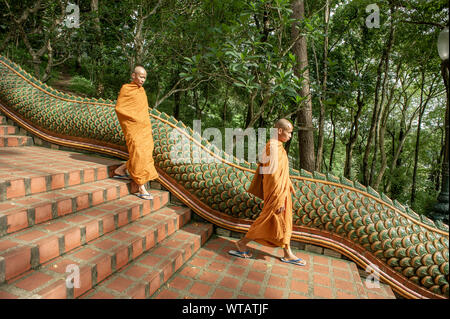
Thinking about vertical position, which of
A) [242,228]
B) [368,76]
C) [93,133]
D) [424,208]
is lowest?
[424,208]

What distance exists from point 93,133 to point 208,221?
266cm

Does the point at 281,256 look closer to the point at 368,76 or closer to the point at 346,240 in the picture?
the point at 346,240

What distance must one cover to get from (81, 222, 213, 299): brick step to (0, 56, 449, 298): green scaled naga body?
0.71 meters

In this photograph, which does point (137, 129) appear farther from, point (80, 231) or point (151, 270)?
point (151, 270)

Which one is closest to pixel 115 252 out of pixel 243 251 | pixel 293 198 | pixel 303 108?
pixel 243 251

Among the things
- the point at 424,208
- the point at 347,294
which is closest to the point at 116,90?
the point at 347,294

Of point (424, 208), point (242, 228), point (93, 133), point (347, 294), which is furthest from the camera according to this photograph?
point (424, 208)

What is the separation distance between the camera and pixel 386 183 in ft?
46.5

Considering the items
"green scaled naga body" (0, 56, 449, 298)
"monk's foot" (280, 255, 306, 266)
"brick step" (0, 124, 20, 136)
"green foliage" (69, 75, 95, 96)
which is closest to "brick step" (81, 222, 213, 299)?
"green scaled naga body" (0, 56, 449, 298)

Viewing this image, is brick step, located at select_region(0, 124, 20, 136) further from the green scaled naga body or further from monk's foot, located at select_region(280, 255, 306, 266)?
monk's foot, located at select_region(280, 255, 306, 266)

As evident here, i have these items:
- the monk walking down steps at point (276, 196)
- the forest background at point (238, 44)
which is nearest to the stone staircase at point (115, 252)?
the monk walking down steps at point (276, 196)

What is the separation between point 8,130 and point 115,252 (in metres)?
4.63

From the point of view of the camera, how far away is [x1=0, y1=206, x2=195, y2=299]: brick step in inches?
76.9
